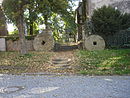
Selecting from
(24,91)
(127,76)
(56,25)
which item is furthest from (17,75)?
(56,25)

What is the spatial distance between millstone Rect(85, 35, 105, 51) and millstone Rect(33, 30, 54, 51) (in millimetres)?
3183

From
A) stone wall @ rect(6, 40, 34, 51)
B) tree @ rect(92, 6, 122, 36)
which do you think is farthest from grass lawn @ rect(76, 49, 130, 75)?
stone wall @ rect(6, 40, 34, 51)

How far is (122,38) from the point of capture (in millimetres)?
17047

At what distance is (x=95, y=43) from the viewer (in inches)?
672

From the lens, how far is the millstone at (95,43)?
665 inches

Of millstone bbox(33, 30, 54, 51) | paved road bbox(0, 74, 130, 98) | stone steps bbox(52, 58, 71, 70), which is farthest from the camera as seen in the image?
millstone bbox(33, 30, 54, 51)

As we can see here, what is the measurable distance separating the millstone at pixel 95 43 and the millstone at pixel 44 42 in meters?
3.18

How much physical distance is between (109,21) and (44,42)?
19.3 feet

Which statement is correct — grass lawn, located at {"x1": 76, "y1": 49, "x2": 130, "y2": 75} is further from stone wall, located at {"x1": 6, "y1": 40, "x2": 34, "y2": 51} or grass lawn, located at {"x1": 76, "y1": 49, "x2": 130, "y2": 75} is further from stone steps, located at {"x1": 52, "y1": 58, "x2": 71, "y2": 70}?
stone wall, located at {"x1": 6, "y1": 40, "x2": 34, "y2": 51}

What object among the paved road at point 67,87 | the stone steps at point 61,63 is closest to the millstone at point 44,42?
the stone steps at point 61,63

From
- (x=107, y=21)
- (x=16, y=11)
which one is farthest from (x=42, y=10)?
(x=107, y=21)

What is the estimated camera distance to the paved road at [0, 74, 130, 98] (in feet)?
20.5

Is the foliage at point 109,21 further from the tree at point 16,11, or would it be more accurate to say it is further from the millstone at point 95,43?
the tree at point 16,11

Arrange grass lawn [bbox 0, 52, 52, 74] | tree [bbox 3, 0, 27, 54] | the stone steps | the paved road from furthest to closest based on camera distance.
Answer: tree [bbox 3, 0, 27, 54] < the stone steps < grass lawn [bbox 0, 52, 52, 74] < the paved road
